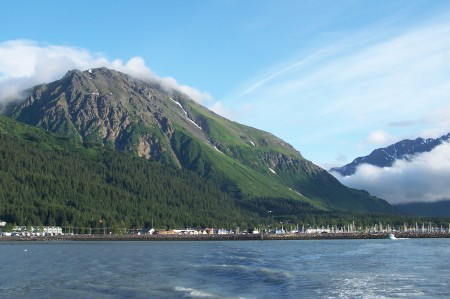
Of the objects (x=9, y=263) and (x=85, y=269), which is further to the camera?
(x=9, y=263)

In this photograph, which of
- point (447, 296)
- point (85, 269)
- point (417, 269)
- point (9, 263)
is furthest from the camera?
point (9, 263)

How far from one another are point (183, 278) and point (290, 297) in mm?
20862

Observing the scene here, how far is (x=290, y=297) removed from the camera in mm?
57250

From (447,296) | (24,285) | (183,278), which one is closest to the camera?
(447,296)

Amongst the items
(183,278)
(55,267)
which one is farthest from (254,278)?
(55,267)

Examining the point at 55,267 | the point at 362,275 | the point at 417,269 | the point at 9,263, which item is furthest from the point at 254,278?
the point at 9,263

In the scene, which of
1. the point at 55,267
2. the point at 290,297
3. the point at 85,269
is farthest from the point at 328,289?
the point at 55,267

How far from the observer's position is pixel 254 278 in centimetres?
7500

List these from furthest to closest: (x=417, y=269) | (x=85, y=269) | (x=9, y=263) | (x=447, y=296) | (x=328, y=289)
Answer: (x=9, y=263), (x=85, y=269), (x=417, y=269), (x=328, y=289), (x=447, y=296)

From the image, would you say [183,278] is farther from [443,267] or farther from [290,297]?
[443,267]

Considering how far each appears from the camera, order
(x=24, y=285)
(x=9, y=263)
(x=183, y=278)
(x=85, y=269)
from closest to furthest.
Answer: (x=24, y=285) < (x=183, y=278) < (x=85, y=269) < (x=9, y=263)

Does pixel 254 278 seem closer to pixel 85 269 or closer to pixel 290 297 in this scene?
pixel 290 297

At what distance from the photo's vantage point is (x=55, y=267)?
9262 cm

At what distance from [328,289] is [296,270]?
22022 mm
